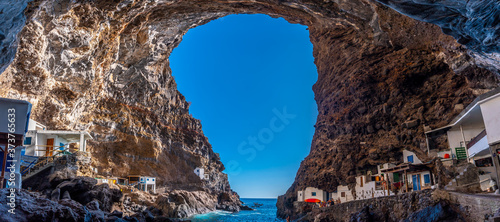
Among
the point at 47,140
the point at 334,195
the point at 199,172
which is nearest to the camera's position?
the point at 47,140

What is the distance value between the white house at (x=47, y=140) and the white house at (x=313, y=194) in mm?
31991

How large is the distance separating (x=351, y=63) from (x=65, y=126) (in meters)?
42.3

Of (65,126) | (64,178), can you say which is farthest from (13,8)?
(65,126)

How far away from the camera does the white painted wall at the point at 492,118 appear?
1784 cm

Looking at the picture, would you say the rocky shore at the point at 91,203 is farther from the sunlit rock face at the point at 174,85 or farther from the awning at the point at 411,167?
the awning at the point at 411,167

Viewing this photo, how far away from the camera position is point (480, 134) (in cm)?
2288

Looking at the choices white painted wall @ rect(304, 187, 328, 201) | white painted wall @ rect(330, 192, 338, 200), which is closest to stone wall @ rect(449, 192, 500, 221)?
white painted wall @ rect(330, 192, 338, 200)

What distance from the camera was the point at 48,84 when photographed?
3094cm

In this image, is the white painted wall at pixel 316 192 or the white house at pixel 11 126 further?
the white painted wall at pixel 316 192

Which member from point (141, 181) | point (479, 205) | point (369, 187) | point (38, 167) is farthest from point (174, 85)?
point (479, 205)

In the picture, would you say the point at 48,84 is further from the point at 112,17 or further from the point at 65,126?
the point at 112,17

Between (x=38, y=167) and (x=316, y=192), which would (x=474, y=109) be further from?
(x=38, y=167)

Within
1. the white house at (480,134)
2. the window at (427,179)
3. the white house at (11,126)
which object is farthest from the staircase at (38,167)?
the window at (427,179)

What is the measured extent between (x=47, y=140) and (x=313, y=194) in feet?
117
